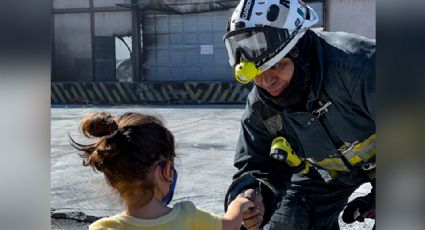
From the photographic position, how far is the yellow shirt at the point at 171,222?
Answer: 5.99 ft

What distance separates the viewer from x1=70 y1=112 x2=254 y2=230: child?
1845 millimetres

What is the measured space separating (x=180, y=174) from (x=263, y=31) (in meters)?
3.78

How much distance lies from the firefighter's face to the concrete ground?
413 millimetres

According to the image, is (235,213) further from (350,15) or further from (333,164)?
(350,15)

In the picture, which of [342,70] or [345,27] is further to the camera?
[345,27]

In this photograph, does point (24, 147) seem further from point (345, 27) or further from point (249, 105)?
point (345, 27)

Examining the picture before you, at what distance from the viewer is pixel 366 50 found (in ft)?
7.72

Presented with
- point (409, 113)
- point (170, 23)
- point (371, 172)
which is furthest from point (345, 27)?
point (409, 113)

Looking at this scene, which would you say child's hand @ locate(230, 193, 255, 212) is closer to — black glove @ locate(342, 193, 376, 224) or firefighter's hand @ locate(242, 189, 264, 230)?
firefighter's hand @ locate(242, 189, 264, 230)

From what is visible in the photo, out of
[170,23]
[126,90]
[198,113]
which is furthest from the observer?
[170,23]

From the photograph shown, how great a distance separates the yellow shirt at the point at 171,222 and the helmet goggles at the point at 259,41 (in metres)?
0.62

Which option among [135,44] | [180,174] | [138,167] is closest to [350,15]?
[135,44]

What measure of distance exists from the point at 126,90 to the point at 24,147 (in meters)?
14.8

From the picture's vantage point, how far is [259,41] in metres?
2.23
